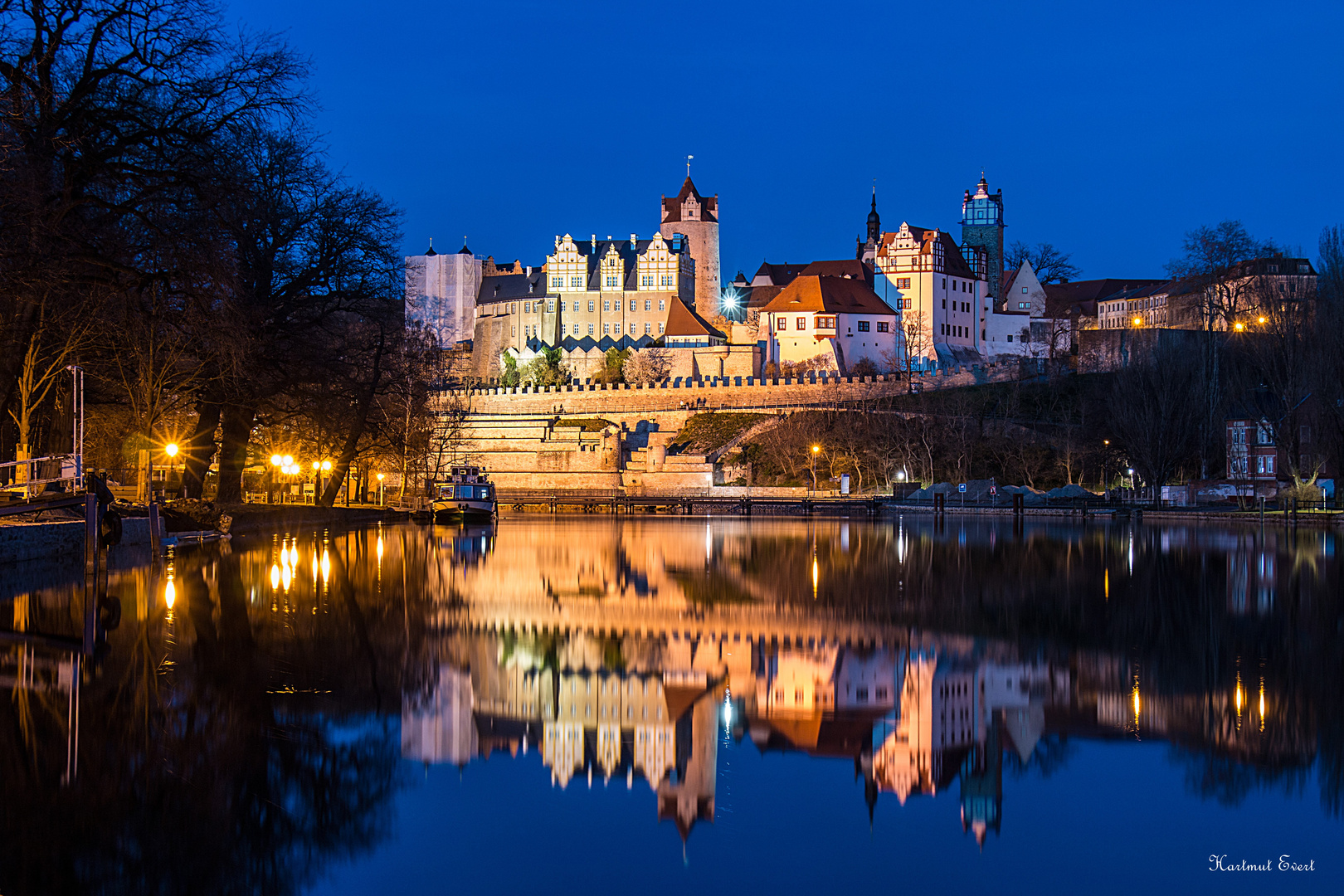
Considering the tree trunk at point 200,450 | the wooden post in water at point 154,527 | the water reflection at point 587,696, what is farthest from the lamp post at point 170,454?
the water reflection at point 587,696

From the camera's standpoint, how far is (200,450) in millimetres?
31047

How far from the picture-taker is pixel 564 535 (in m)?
34.6

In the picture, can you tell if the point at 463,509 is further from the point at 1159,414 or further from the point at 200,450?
the point at 1159,414

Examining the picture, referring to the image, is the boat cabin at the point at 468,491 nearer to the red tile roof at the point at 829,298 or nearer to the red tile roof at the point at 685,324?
the red tile roof at the point at 829,298

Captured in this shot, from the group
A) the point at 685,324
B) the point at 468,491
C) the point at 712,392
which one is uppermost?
the point at 685,324

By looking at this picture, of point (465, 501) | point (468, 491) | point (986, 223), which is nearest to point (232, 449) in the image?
point (465, 501)

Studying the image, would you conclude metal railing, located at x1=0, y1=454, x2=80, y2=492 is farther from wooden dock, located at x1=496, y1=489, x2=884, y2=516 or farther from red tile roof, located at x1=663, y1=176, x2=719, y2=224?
red tile roof, located at x1=663, y1=176, x2=719, y2=224

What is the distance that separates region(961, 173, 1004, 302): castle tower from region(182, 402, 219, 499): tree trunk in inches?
3231

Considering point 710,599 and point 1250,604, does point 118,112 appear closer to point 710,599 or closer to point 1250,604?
point 710,599

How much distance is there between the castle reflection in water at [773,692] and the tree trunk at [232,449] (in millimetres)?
14537

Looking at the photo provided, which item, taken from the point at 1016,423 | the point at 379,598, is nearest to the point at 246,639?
the point at 379,598

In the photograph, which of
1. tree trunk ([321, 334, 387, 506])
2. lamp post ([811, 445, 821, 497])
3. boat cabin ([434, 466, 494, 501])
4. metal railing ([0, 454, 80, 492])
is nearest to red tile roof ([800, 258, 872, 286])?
lamp post ([811, 445, 821, 497])

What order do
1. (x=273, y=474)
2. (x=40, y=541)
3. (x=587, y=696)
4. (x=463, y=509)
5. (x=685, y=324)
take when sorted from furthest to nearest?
(x=685, y=324) < (x=273, y=474) < (x=463, y=509) < (x=40, y=541) < (x=587, y=696)

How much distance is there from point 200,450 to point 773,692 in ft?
80.3
